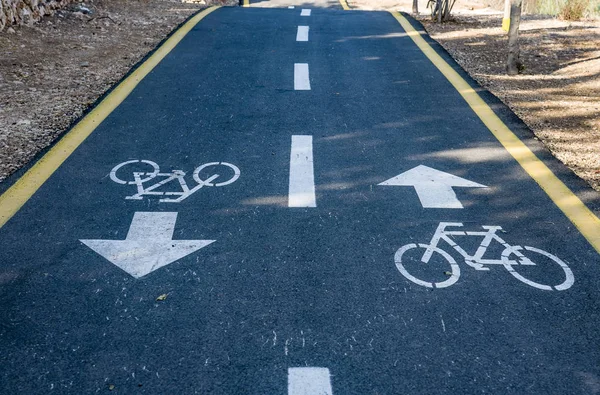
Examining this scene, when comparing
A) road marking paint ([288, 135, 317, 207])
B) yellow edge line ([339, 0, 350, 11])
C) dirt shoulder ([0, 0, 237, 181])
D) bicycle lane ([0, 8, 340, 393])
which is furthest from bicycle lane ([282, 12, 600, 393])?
yellow edge line ([339, 0, 350, 11])

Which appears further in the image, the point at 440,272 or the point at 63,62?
the point at 63,62

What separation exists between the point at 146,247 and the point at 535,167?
3.89 m

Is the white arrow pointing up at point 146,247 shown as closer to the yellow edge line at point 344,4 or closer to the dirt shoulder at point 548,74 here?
the dirt shoulder at point 548,74

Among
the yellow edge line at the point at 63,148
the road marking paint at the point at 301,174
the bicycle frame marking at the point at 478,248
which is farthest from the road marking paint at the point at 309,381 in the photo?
the yellow edge line at the point at 63,148

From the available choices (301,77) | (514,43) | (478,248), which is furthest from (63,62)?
(478,248)

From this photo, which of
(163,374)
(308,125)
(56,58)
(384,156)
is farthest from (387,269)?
(56,58)

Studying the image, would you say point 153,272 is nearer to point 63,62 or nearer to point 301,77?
point 301,77

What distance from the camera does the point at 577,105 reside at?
8.06 meters

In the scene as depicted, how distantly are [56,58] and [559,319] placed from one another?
28.4 ft

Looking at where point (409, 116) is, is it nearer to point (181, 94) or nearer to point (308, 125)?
point (308, 125)

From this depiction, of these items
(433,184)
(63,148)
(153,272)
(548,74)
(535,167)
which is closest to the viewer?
(153,272)

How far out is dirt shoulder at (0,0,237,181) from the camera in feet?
22.5

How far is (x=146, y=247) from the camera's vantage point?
15.0 ft

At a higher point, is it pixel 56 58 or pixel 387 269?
pixel 56 58
